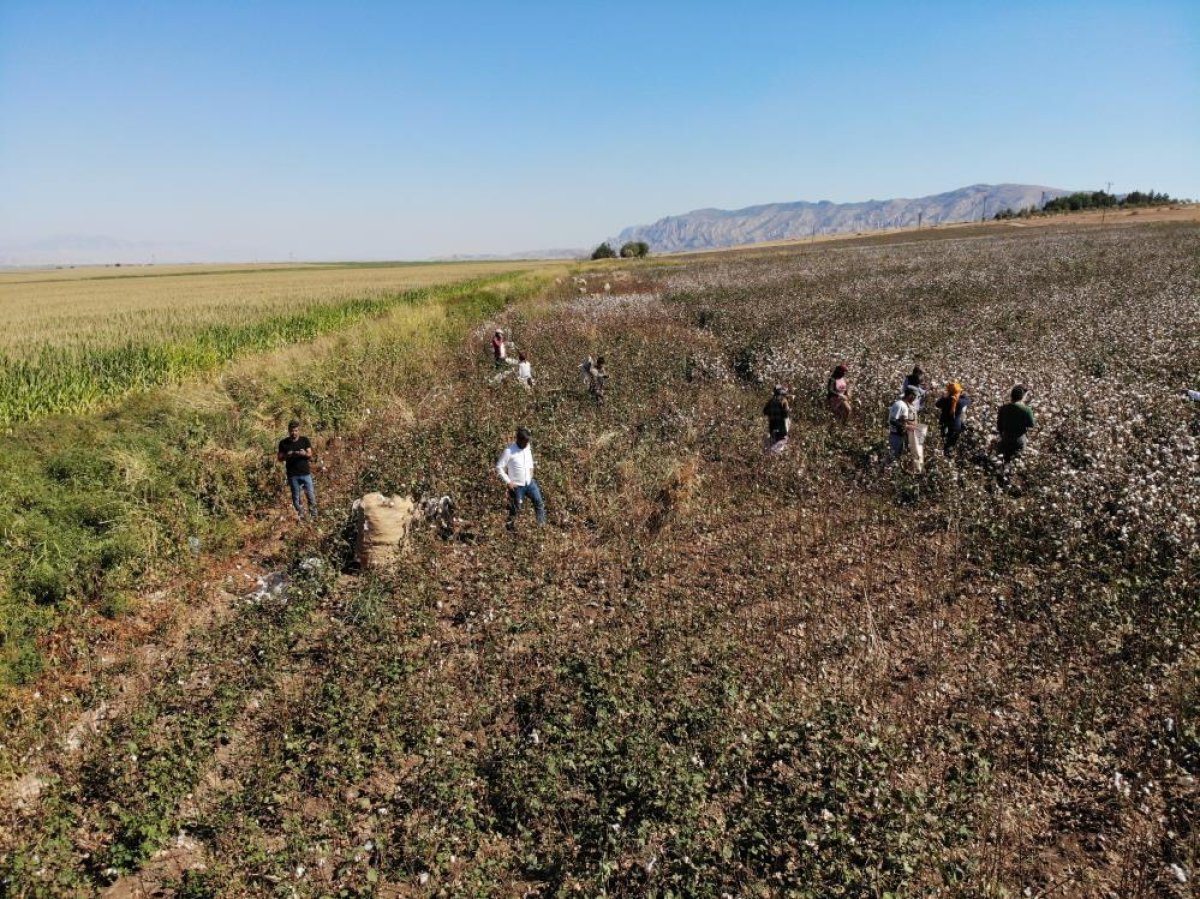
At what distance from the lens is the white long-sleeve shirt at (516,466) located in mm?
10086

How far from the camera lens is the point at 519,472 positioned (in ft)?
33.2

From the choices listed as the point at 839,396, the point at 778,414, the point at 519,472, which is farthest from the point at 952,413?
the point at 519,472

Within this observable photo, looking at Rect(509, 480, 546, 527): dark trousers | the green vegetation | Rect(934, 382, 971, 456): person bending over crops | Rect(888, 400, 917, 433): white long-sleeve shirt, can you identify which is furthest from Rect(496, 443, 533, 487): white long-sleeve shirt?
Rect(934, 382, 971, 456): person bending over crops

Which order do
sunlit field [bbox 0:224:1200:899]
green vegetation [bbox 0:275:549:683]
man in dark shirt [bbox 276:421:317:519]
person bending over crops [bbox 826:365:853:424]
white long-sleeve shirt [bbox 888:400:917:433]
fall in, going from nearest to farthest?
sunlit field [bbox 0:224:1200:899] < green vegetation [bbox 0:275:549:683] < white long-sleeve shirt [bbox 888:400:917:433] < man in dark shirt [bbox 276:421:317:519] < person bending over crops [bbox 826:365:853:424]

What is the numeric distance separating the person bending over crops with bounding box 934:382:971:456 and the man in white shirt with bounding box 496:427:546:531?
747cm

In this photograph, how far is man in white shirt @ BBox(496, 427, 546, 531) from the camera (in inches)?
396

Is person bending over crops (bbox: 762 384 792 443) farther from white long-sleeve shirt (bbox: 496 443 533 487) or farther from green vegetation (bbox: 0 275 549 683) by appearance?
green vegetation (bbox: 0 275 549 683)

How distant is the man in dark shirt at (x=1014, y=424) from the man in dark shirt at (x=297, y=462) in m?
11.8

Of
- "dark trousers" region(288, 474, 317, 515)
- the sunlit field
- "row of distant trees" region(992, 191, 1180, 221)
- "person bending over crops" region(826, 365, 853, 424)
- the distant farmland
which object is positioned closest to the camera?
the sunlit field

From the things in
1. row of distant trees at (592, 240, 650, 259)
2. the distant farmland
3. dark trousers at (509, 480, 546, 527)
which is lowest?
dark trousers at (509, 480, 546, 527)

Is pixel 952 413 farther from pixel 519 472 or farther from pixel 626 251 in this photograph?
pixel 626 251

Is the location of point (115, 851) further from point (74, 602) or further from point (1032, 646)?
point (1032, 646)

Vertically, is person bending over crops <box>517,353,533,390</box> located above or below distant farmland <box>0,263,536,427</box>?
below

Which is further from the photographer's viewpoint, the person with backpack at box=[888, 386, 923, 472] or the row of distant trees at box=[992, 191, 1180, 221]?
the row of distant trees at box=[992, 191, 1180, 221]
